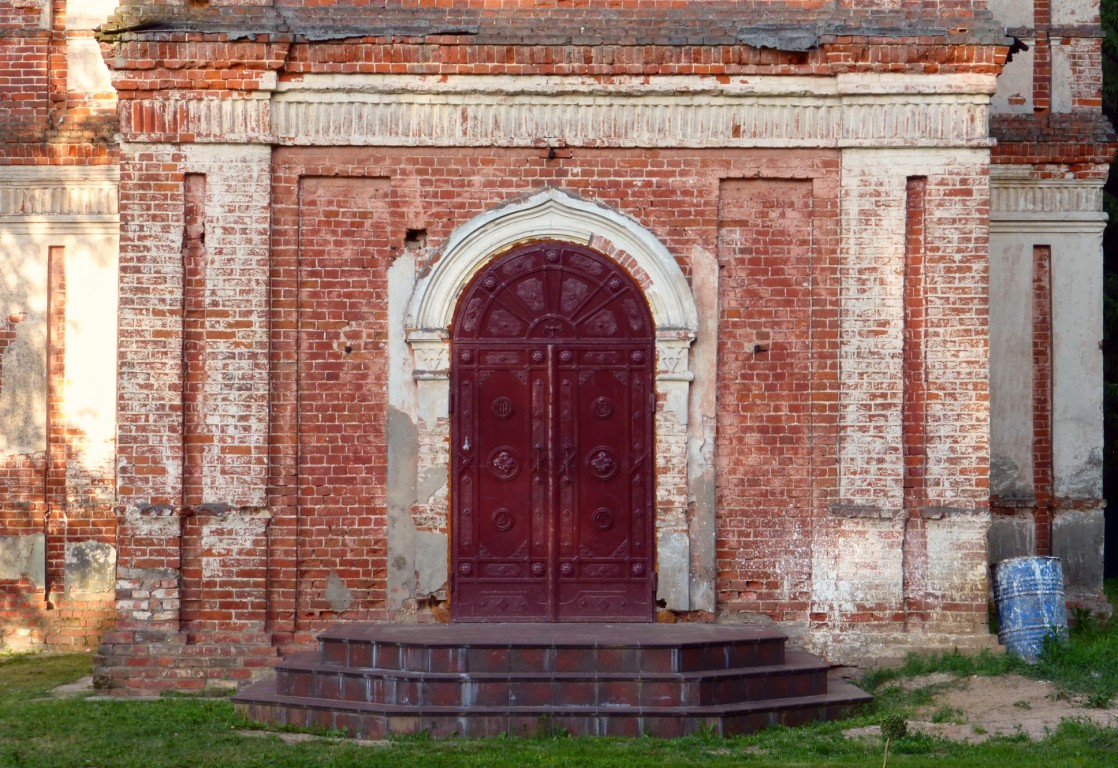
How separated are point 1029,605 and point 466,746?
4664 millimetres

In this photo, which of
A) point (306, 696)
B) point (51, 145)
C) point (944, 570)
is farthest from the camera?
point (51, 145)

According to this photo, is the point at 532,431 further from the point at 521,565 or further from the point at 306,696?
the point at 306,696

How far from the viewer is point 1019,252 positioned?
41.8 ft

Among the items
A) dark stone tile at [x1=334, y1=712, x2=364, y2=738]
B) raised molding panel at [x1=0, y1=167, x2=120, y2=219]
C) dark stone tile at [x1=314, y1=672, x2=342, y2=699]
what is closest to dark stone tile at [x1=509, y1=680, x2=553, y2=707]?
dark stone tile at [x1=334, y1=712, x2=364, y2=738]

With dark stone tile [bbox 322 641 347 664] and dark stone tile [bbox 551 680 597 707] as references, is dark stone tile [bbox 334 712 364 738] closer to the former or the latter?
dark stone tile [bbox 322 641 347 664]

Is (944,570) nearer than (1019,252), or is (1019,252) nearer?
(944,570)

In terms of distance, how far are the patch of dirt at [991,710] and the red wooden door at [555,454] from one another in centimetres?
214

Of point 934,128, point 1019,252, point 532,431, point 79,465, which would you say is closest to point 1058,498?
point 1019,252

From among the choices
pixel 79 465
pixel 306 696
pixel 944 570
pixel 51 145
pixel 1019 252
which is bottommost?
pixel 306 696

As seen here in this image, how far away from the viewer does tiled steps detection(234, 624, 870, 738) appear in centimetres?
882

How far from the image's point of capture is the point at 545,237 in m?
10.7

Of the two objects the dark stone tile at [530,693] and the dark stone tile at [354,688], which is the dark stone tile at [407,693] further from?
the dark stone tile at [530,693]

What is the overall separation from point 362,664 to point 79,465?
4.23m

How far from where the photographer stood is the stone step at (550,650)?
9195mm
